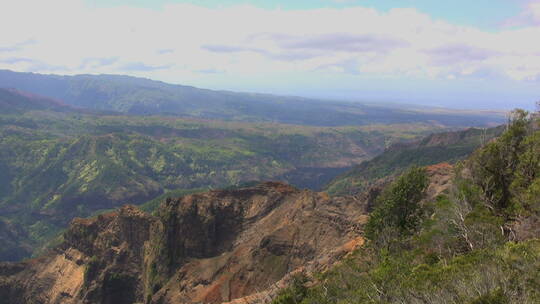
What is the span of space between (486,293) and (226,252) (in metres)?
70.3

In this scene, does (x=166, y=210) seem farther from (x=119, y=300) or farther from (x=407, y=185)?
(x=407, y=185)

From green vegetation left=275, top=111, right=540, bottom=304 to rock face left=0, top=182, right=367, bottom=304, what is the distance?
11953mm

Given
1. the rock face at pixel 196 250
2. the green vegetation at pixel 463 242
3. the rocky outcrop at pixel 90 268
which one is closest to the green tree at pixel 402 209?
the green vegetation at pixel 463 242

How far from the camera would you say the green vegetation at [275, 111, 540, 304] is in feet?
82.6

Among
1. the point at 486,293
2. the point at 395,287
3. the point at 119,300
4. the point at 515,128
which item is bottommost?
the point at 119,300

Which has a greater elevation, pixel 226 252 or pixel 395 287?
pixel 395 287

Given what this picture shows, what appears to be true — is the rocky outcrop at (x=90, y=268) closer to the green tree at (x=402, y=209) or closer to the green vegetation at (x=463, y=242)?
the green vegetation at (x=463, y=242)

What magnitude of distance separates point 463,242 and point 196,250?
64.3 m

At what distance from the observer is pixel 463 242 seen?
1586 inches

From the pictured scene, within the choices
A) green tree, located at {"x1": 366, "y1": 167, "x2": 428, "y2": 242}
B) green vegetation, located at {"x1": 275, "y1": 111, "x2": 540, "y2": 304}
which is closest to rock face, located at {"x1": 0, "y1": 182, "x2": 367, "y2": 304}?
green tree, located at {"x1": 366, "y1": 167, "x2": 428, "y2": 242}

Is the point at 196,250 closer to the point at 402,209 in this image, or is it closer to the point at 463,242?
the point at 402,209

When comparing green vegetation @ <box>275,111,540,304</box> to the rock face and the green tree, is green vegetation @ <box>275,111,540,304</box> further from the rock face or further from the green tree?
the rock face

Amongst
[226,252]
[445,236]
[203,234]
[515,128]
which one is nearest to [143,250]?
[203,234]

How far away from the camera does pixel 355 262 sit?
48.4 m
